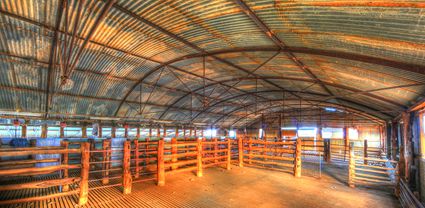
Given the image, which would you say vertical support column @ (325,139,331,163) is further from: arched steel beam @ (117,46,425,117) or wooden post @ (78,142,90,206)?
wooden post @ (78,142,90,206)

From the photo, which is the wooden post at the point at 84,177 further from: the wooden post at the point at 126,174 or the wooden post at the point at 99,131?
the wooden post at the point at 99,131

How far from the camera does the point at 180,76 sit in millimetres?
12188

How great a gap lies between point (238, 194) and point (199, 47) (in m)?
5.72

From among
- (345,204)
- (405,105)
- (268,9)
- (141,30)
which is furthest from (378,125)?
(141,30)

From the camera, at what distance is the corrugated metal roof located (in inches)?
175

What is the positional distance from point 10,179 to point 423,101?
13674 millimetres

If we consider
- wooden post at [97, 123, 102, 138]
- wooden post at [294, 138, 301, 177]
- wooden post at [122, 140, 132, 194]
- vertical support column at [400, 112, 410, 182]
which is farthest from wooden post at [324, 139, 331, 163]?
wooden post at [97, 123, 102, 138]

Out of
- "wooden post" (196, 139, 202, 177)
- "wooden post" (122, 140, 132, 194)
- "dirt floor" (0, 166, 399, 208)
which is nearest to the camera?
"dirt floor" (0, 166, 399, 208)

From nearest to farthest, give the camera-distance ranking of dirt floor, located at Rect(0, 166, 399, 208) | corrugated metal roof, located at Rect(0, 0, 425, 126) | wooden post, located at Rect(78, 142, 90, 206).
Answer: corrugated metal roof, located at Rect(0, 0, 425, 126) → wooden post, located at Rect(78, 142, 90, 206) → dirt floor, located at Rect(0, 166, 399, 208)

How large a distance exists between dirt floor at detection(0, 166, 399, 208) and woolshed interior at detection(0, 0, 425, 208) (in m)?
0.06

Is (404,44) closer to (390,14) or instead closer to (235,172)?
(390,14)

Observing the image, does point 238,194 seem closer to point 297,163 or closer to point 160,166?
point 160,166

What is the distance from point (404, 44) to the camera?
4.20 metres

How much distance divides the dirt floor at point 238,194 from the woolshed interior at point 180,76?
0.06 metres
